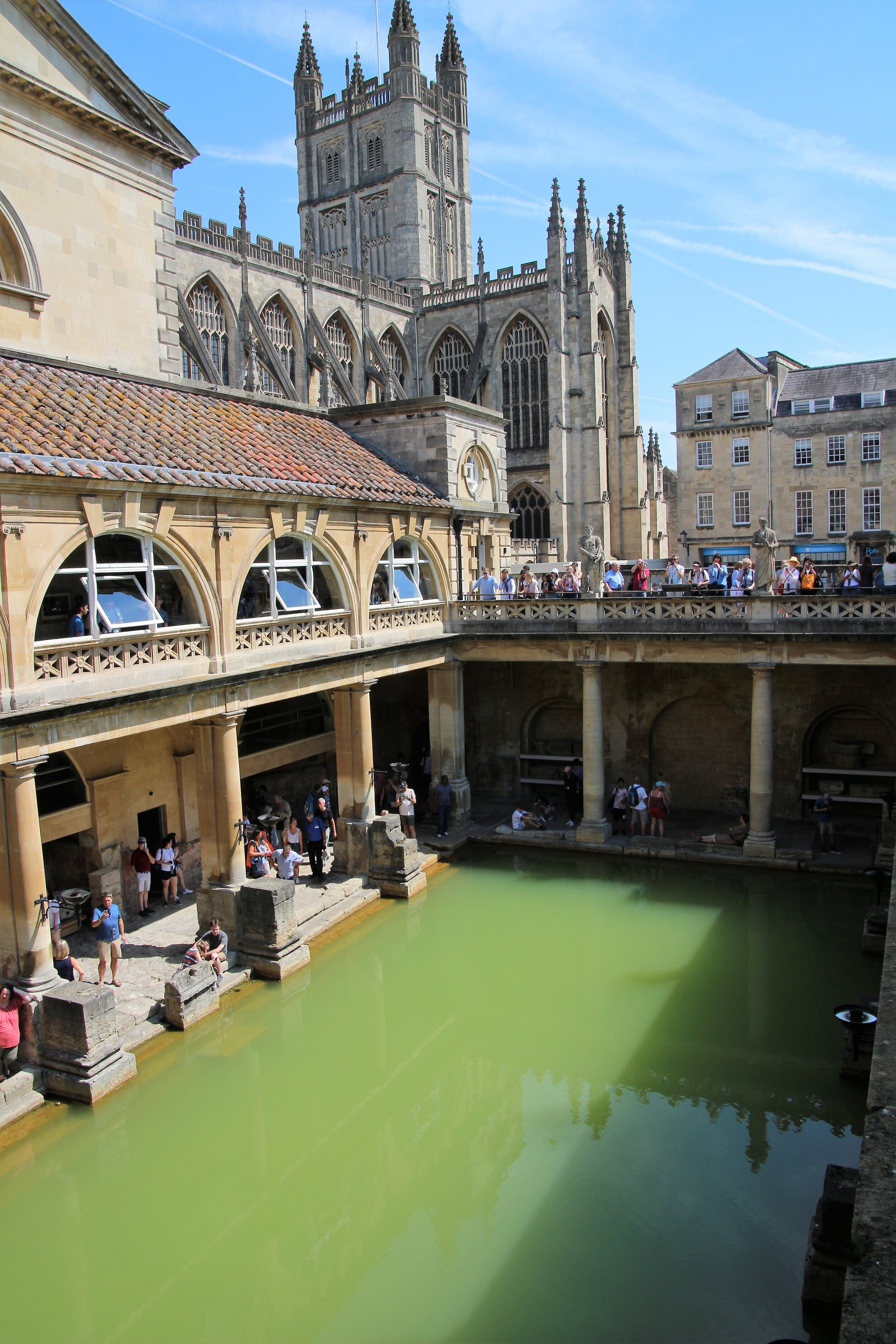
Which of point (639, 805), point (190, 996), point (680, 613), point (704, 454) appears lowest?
point (190, 996)

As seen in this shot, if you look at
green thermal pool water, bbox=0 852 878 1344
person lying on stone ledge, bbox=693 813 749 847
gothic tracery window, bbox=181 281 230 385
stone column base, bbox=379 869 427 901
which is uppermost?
gothic tracery window, bbox=181 281 230 385

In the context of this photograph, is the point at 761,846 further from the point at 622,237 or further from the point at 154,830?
the point at 622,237

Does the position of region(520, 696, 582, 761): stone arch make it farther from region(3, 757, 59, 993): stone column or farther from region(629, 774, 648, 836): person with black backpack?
region(3, 757, 59, 993): stone column

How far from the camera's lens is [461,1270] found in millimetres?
9164

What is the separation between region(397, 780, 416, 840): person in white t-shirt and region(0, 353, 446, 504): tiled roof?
6.36 metres

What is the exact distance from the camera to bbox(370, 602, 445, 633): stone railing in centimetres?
2011

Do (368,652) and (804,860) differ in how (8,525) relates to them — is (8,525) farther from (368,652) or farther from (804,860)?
(804,860)

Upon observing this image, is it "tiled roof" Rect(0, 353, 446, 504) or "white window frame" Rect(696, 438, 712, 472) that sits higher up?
"white window frame" Rect(696, 438, 712, 472)

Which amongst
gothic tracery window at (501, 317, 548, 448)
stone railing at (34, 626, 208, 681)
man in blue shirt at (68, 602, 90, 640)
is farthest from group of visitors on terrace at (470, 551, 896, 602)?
gothic tracery window at (501, 317, 548, 448)

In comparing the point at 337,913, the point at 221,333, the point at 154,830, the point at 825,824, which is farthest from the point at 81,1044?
the point at 221,333

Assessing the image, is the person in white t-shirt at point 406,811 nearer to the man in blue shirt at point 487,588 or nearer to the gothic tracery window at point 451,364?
the man in blue shirt at point 487,588

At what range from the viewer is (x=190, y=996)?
13.8 meters

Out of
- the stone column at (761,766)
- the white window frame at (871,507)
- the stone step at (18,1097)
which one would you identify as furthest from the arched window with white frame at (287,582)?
the white window frame at (871,507)

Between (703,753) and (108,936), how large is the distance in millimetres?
15210
